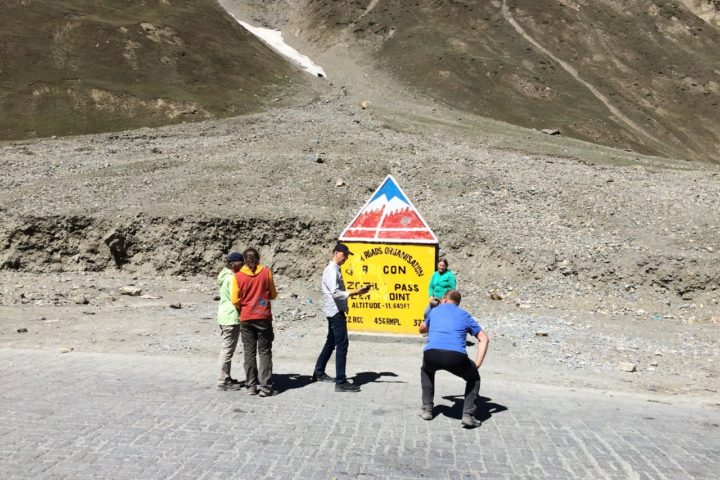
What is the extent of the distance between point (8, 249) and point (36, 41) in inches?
1562

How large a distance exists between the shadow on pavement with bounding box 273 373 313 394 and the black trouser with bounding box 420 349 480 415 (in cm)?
218

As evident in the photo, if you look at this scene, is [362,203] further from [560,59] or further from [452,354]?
[560,59]

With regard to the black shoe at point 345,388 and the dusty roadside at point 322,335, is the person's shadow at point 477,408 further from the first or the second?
the dusty roadside at point 322,335

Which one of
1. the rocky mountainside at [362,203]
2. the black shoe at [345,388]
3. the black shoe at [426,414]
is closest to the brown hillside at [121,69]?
the rocky mountainside at [362,203]

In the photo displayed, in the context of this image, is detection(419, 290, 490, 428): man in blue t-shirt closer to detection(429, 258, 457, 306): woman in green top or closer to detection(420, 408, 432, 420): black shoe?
detection(420, 408, 432, 420): black shoe

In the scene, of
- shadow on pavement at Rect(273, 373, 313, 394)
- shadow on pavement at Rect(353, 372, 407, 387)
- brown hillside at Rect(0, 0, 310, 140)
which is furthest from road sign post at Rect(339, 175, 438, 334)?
brown hillside at Rect(0, 0, 310, 140)

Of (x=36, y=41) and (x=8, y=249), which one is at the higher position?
(x=36, y=41)

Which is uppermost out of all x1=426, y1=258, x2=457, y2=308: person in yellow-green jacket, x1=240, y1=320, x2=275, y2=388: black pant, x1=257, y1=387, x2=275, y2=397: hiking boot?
x1=426, y1=258, x2=457, y2=308: person in yellow-green jacket

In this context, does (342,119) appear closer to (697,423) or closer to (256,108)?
(256,108)

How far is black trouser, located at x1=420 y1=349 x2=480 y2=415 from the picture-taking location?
21.5 feet

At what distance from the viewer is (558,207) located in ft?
67.4

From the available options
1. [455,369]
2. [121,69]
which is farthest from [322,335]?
[121,69]

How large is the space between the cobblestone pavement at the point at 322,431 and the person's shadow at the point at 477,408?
1.0 inches

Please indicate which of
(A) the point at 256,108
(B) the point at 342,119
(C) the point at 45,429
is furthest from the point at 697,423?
(A) the point at 256,108
